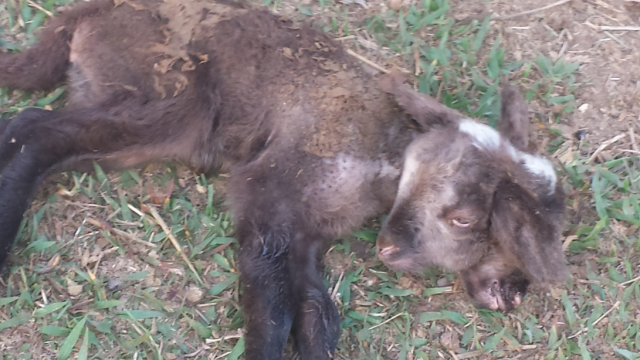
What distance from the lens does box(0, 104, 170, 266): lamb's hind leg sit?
2.79 m

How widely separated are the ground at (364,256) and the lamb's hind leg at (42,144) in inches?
7.0

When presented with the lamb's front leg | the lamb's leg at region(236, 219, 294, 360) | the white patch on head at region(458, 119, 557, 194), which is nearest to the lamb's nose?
the lamb's front leg

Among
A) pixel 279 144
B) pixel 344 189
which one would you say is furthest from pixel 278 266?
pixel 279 144

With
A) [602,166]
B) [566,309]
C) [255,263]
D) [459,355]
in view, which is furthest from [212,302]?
[602,166]

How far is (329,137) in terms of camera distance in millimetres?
3002

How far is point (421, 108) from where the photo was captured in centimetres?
301

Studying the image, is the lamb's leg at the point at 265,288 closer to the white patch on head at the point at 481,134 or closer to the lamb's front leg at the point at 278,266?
the lamb's front leg at the point at 278,266

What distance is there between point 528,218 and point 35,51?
3052 millimetres

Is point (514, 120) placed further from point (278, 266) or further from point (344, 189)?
point (278, 266)

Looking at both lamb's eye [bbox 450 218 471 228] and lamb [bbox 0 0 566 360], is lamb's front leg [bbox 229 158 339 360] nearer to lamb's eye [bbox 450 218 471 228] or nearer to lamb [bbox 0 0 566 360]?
lamb [bbox 0 0 566 360]

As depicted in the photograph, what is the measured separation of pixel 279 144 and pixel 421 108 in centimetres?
86

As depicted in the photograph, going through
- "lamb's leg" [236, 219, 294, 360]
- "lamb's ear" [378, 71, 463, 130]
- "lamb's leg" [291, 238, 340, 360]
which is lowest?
"lamb's leg" [291, 238, 340, 360]

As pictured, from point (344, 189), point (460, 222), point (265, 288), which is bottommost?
point (265, 288)

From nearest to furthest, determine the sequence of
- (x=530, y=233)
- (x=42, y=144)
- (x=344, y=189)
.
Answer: (x=530, y=233)
(x=42, y=144)
(x=344, y=189)
